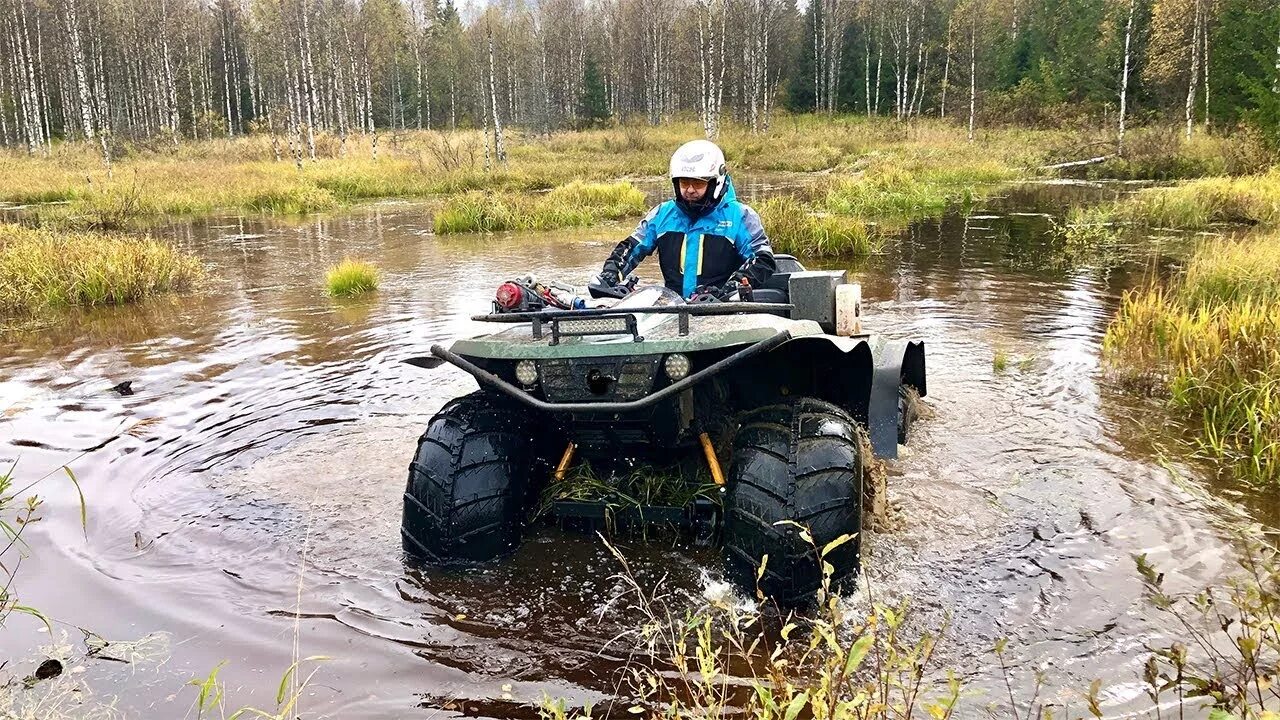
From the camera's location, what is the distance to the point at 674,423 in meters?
3.60

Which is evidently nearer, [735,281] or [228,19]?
[735,281]

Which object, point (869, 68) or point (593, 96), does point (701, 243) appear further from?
point (869, 68)

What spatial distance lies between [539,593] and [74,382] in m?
5.36

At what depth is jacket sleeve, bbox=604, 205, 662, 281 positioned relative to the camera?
5078 millimetres

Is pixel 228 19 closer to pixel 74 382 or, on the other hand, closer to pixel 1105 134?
pixel 1105 134

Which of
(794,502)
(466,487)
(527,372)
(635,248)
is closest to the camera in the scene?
(794,502)

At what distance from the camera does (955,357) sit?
7.47 metres

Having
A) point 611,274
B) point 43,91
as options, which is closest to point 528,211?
point 611,274

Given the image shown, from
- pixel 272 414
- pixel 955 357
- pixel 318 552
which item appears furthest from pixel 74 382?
pixel 955 357

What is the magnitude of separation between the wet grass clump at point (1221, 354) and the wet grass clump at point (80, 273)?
34.2ft

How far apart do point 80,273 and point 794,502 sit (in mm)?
9882

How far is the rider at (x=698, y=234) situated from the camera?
4812 mm

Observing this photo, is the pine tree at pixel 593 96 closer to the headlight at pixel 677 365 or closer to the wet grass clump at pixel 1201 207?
the wet grass clump at pixel 1201 207

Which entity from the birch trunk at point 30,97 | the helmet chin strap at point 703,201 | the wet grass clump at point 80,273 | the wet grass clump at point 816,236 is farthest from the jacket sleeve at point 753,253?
the birch trunk at point 30,97
